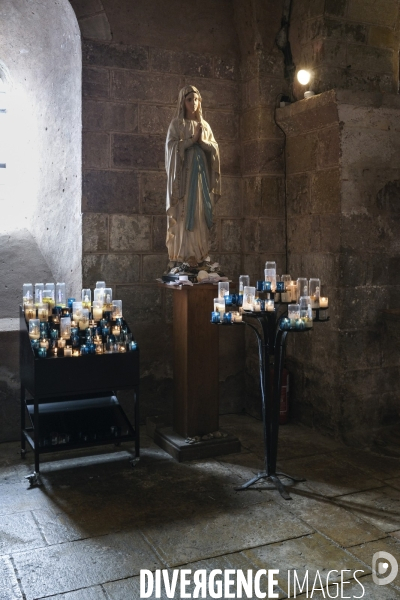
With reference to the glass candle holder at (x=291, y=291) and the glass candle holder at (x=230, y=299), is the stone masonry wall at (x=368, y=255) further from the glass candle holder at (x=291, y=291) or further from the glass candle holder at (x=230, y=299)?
the glass candle holder at (x=230, y=299)

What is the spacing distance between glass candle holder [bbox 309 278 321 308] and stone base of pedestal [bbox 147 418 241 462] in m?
1.44

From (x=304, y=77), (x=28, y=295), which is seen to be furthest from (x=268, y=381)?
(x=304, y=77)

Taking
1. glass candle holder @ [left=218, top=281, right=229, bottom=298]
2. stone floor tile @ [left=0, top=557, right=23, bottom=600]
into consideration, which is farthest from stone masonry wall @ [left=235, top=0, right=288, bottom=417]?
stone floor tile @ [left=0, top=557, right=23, bottom=600]

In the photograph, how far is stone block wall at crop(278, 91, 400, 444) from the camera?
212 inches

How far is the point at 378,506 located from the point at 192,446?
1.44 m

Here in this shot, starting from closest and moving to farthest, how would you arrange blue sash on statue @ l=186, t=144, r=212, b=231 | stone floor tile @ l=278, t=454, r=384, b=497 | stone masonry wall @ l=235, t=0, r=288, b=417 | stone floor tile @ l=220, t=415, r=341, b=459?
stone floor tile @ l=278, t=454, r=384, b=497, blue sash on statue @ l=186, t=144, r=212, b=231, stone floor tile @ l=220, t=415, r=341, b=459, stone masonry wall @ l=235, t=0, r=288, b=417

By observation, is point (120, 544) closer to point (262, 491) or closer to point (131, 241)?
point (262, 491)

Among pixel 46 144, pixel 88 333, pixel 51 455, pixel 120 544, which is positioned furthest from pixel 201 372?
pixel 46 144

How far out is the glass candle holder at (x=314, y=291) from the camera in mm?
4328

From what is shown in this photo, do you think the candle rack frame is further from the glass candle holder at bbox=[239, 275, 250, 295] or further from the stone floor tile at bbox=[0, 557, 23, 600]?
the stone floor tile at bbox=[0, 557, 23, 600]

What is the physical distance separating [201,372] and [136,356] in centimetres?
58

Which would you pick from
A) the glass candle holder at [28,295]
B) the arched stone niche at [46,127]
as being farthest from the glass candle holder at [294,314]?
the arched stone niche at [46,127]

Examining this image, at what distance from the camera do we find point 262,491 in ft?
14.5

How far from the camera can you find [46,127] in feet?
20.9
